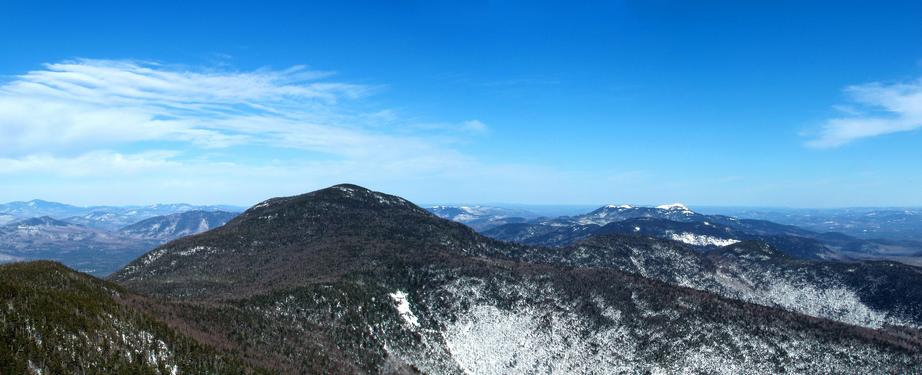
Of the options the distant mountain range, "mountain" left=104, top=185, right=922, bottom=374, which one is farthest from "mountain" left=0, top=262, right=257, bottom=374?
"mountain" left=104, top=185, right=922, bottom=374

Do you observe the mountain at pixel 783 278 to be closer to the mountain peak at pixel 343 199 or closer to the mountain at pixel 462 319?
the mountain at pixel 462 319

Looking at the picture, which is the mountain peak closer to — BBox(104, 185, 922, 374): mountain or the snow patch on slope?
BBox(104, 185, 922, 374): mountain

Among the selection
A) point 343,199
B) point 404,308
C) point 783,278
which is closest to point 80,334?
point 404,308

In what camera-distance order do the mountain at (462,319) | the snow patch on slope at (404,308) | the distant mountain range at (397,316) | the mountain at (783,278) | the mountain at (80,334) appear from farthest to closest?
the mountain at (783,278) < the snow patch on slope at (404,308) < the mountain at (462,319) < the distant mountain range at (397,316) < the mountain at (80,334)

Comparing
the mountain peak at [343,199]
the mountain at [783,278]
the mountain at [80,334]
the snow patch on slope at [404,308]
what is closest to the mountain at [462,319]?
the snow patch on slope at [404,308]

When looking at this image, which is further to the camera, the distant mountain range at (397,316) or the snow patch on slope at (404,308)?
the snow patch on slope at (404,308)

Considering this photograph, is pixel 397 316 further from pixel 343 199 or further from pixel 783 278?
pixel 783 278

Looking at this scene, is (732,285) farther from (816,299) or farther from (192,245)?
(192,245)
